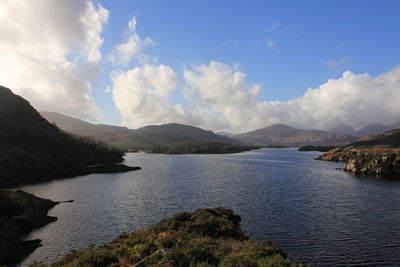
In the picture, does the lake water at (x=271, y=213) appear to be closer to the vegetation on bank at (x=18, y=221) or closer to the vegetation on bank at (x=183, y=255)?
the vegetation on bank at (x=18, y=221)

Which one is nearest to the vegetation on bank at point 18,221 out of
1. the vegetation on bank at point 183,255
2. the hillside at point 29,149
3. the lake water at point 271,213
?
the lake water at point 271,213

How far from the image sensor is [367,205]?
223 ft

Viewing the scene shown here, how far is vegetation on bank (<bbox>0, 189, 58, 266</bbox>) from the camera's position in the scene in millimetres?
42469

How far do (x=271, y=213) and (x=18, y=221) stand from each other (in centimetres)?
5290

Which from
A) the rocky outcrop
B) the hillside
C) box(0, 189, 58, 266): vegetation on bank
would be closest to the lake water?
box(0, 189, 58, 266): vegetation on bank

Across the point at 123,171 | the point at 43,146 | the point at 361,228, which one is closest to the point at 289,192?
the point at 361,228

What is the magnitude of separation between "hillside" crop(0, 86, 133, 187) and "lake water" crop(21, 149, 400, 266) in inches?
1040

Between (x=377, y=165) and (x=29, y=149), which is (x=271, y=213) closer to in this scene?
(x=377, y=165)

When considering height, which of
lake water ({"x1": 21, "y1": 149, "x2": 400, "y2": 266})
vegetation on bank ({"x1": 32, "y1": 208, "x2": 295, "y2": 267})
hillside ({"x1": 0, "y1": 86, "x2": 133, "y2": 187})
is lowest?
lake water ({"x1": 21, "y1": 149, "x2": 400, "y2": 266})

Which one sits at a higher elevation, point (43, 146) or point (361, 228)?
point (43, 146)

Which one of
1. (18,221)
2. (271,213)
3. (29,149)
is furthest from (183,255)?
(29,149)

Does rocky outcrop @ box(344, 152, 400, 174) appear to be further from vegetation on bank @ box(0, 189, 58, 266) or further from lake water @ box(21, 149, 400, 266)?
vegetation on bank @ box(0, 189, 58, 266)

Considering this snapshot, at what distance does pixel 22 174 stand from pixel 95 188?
49169mm

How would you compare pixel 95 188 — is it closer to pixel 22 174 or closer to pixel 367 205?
pixel 22 174
